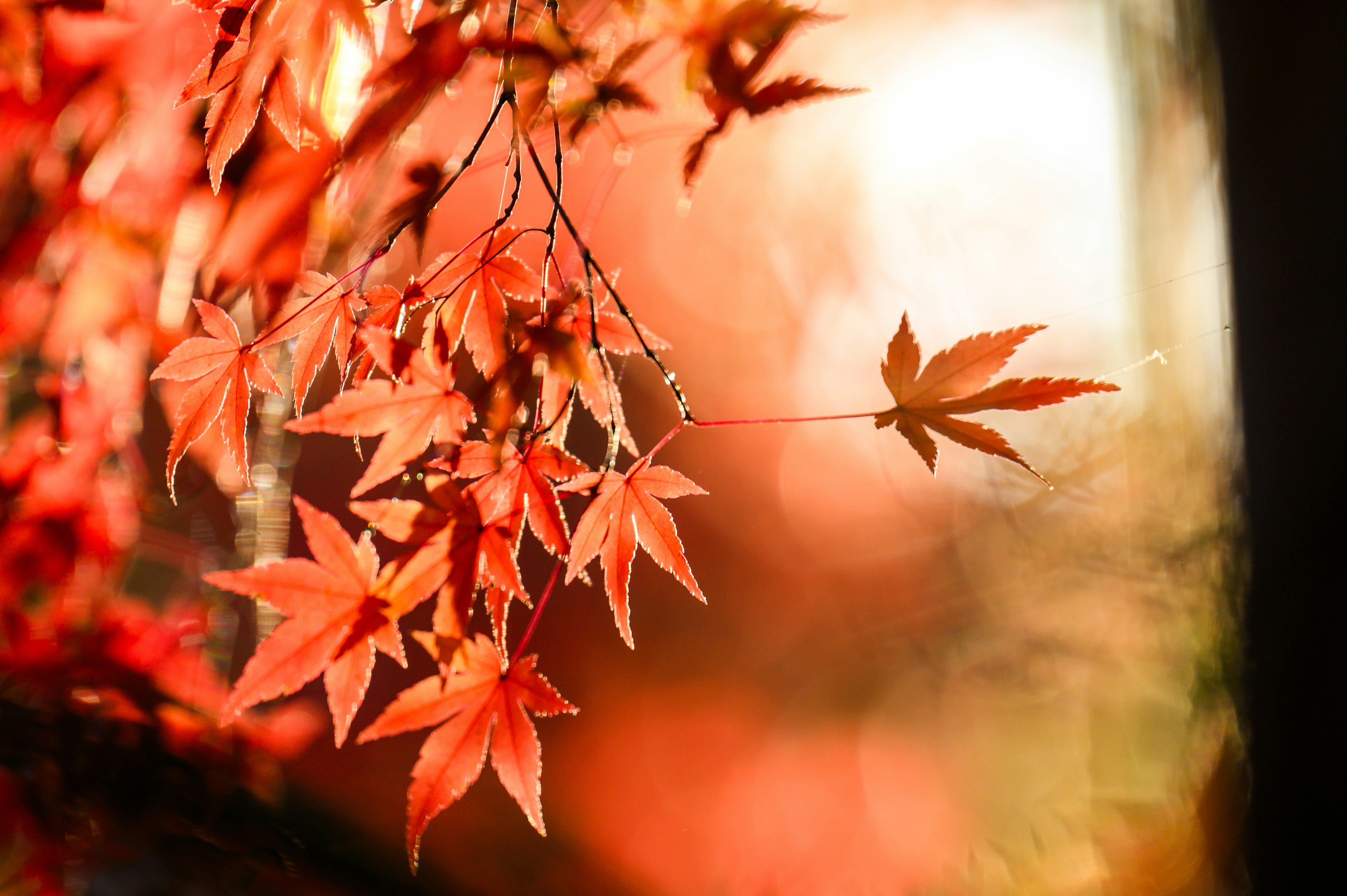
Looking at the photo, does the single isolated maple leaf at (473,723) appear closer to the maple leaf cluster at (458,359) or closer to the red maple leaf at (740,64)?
the maple leaf cluster at (458,359)

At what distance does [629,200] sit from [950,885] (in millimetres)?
2127

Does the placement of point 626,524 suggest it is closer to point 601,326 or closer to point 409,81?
point 601,326

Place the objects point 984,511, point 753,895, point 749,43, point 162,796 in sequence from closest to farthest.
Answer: point 749,43 → point 162,796 → point 753,895 → point 984,511

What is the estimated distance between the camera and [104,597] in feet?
2.91

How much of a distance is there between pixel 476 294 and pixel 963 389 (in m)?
0.32

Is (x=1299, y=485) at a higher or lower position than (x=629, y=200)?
lower

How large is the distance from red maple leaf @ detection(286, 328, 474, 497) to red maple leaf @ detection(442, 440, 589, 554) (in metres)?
0.02

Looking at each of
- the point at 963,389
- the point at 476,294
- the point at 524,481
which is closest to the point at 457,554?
the point at 524,481

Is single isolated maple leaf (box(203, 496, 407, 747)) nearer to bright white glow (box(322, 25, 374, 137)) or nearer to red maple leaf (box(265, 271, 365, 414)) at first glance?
red maple leaf (box(265, 271, 365, 414))

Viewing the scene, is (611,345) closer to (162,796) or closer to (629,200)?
(162,796)

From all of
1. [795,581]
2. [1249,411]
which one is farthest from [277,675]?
[795,581]

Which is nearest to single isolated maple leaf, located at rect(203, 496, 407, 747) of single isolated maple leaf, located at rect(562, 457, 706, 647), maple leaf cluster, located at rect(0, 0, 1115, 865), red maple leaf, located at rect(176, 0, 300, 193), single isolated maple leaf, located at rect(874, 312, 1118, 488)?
maple leaf cluster, located at rect(0, 0, 1115, 865)

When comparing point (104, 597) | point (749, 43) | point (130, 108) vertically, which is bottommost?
point (104, 597)

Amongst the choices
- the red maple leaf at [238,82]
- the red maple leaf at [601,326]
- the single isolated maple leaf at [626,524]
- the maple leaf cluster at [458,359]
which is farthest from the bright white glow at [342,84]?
the single isolated maple leaf at [626,524]
